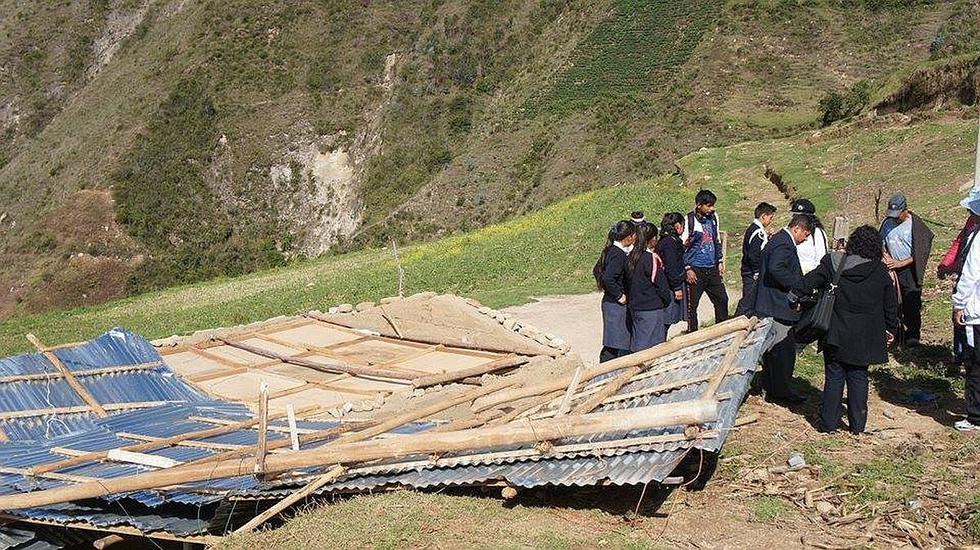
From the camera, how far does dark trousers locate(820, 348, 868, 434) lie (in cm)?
590

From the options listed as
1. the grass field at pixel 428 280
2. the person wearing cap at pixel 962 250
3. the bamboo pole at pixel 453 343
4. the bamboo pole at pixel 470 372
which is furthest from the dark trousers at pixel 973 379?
the grass field at pixel 428 280

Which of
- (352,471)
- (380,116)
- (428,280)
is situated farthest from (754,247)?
(380,116)

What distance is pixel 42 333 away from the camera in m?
17.1

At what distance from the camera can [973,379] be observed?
5.80m

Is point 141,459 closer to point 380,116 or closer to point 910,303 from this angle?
point 910,303

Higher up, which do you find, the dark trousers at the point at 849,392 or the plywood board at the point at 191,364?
the plywood board at the point at 191,364

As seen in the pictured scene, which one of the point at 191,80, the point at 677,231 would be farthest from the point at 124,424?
the point at 191,80

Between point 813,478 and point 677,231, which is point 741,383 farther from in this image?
point 677,231

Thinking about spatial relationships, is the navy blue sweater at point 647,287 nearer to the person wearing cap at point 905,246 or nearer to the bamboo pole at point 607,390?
the bamboo pole at point 607,390

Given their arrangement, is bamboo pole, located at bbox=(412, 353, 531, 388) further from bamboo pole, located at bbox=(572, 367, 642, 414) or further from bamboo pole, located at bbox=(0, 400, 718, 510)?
bamboo pole, located at bbox=(0, 400, 718, 510)

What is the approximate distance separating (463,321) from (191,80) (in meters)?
48.4

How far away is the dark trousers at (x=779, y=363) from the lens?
21.6ft

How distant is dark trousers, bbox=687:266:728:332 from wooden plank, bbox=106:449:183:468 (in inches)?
209

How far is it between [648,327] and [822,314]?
5.22ft
